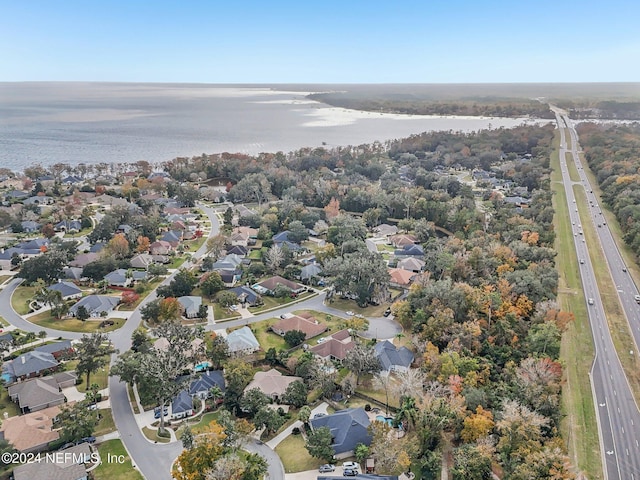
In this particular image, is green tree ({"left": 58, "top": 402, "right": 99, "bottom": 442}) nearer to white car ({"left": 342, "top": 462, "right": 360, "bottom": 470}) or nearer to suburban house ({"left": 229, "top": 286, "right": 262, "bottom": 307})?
white car ({"left": 342, "top": 462, "right": 360, "bottom": 470})

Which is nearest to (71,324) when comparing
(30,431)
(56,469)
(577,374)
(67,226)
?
(30,431)

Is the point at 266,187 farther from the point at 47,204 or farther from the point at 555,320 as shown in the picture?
the point at 555,320

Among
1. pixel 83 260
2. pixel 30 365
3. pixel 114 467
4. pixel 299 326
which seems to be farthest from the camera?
pixel 83 260

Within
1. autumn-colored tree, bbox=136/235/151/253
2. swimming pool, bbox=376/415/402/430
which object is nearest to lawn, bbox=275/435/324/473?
swimming pool, bbox=376/415/402/430

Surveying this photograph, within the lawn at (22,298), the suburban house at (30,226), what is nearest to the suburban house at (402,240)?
the lawn at (22,298)

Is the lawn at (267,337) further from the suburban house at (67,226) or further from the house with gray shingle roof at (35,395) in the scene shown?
the suburban house at (67,226)

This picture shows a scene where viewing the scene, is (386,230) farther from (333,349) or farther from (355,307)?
(333,349)
